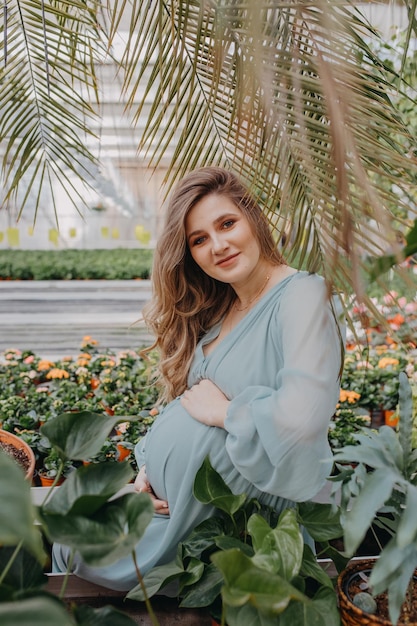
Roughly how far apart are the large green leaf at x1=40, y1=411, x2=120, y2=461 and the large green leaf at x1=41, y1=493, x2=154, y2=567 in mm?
101

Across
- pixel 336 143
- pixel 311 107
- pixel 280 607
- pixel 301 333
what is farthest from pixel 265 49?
pixel 280 607

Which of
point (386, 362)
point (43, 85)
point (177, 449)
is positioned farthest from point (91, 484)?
point (386, 362)

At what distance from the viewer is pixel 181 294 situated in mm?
1813

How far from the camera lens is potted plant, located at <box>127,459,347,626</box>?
84 centimetres

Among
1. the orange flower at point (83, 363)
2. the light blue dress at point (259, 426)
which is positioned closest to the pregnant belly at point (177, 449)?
the light blue dress at point (259, 426)

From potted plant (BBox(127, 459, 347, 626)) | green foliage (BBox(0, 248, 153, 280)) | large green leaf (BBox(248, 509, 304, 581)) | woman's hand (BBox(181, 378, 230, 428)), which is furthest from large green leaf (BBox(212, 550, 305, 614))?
green foliage (BBox(0, 248, 153, 280))

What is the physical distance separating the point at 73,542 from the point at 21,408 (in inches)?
80.1

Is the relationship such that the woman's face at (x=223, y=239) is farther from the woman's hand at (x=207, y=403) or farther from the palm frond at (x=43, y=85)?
the palm frond at (x=43, y=85)

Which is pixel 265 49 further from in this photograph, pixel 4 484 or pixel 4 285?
pixel 4 285

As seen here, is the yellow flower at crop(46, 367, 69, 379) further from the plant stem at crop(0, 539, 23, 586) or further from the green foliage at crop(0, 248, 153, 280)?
the green foliage at crop(0, 248, 153, 280)

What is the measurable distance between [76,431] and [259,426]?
0.49 m

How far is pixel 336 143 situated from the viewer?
0.80 metres

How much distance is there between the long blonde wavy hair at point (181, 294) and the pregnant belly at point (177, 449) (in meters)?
0.22

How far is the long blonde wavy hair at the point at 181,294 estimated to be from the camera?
1.63 m
